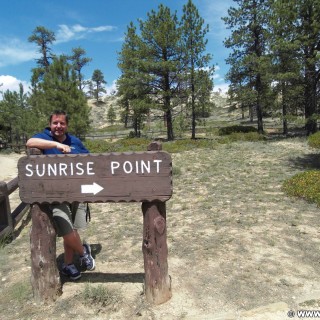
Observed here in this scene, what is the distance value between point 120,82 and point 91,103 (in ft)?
183

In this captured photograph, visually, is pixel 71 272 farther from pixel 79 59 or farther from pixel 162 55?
pixel 79 59

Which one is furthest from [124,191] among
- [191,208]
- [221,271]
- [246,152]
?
[246,152]

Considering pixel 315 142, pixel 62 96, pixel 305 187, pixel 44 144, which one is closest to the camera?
pixel 44 144

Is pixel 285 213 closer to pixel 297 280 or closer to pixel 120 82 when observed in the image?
pixel 297 280

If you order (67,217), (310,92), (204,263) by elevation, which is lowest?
(204,263)

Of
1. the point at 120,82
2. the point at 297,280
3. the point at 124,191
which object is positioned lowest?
the point at 297,280

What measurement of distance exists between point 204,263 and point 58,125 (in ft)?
8.86

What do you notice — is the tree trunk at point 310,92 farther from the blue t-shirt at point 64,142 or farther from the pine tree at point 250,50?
the blue t-shirt at point 64,142

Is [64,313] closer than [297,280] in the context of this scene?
Yes

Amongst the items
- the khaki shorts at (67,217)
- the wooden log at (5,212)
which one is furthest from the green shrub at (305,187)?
the wooden log at (5,212)

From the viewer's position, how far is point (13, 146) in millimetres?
29891

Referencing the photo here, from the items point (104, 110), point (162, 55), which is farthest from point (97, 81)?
point (162, 55)

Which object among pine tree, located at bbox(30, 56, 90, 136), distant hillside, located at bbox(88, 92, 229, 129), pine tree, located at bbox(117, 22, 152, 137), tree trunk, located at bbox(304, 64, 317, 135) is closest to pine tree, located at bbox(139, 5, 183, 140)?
pine tree, located at bbox(117, 22, 152, 137)

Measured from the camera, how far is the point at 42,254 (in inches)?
142
